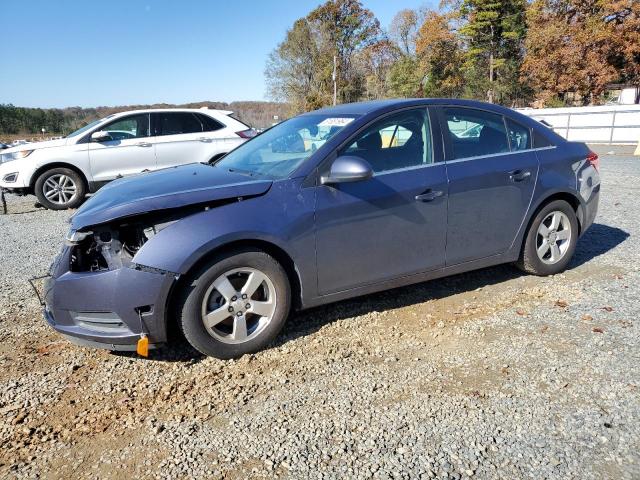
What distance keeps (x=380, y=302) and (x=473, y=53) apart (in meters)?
47.8

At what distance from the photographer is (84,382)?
2.98m

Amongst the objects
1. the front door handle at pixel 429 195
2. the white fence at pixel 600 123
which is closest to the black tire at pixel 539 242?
the front door handle at pixel 429 195

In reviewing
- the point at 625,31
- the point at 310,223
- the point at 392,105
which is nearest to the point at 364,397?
the point at 310,223

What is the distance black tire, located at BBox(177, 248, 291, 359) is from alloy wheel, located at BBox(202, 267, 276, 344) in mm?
16

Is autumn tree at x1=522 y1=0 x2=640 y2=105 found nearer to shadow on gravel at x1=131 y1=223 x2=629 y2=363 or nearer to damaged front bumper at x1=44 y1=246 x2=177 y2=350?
shadow on gravel at x1=131 y1=223 x2=629 y2=363

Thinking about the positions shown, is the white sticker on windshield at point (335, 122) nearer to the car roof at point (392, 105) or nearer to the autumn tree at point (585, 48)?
the car roof at point (392, 105)

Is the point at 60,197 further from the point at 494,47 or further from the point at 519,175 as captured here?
the point at 494,47

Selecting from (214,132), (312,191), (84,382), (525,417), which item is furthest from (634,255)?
(214,132)

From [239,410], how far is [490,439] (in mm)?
1319

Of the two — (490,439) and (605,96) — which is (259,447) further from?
(605,96)

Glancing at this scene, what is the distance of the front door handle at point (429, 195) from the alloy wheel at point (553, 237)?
129 centimetres

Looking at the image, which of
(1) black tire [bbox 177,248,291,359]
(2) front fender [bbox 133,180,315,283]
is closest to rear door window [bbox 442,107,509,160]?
(2) front fender [bbox 133,180,315,283]

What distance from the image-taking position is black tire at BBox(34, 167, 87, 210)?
28.2 feet

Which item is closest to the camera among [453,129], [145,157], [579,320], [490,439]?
[490,439]
